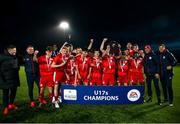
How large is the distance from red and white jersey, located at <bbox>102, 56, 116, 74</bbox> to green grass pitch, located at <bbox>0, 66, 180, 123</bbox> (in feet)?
6.44

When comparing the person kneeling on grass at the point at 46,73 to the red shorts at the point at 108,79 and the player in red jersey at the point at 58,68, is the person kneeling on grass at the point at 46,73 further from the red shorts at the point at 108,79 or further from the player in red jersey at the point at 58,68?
the red shorts at the point at 108,79

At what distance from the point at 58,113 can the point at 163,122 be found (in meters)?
3.38

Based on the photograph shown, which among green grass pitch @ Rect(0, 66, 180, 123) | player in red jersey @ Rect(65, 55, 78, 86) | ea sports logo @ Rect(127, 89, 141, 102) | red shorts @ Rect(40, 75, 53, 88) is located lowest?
green grass pitch @ Rect(0, 66, 180, 123)

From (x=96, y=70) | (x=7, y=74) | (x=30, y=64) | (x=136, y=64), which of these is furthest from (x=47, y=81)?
(x=136, y=64)

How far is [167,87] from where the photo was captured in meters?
11.9

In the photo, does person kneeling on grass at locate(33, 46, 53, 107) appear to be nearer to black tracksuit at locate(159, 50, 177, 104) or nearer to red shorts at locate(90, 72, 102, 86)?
red shorts at locate(90, 72, 102, 86)

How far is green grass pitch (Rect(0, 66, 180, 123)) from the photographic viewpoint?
30.9ft

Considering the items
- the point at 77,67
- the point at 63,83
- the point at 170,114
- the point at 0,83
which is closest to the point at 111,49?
the point at 77,67

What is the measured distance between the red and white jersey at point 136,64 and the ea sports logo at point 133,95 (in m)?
1.67

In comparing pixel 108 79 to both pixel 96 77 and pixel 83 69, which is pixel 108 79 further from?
pixel 83 69

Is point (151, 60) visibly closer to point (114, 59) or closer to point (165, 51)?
point (165, 51)

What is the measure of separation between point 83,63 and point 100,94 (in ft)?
6.11

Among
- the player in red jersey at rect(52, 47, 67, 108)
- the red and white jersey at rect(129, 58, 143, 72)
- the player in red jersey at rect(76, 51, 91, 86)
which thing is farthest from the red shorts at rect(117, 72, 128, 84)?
the player in red jersey at rect(52, 47, 67, 108)

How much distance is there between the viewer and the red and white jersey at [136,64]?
13070mm
